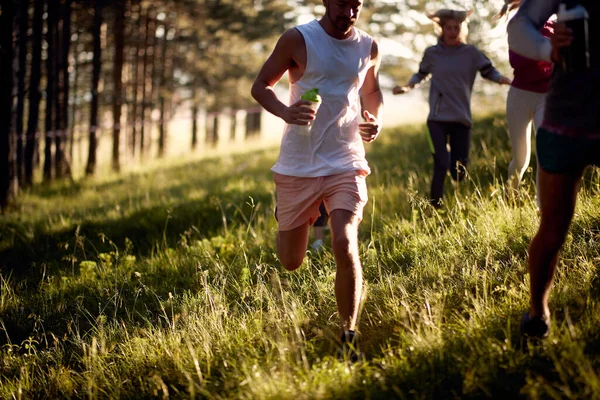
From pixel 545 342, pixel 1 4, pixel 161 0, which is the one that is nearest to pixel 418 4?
pixel 161 0

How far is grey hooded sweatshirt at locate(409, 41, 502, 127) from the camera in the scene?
6707 mm

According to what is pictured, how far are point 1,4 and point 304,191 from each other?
30.6 ft

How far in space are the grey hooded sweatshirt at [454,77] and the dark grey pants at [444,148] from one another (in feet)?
0.40

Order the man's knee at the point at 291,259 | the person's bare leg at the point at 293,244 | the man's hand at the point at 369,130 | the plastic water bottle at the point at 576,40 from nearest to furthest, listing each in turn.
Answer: the plastic water bottle at the point at 576,40 < the man's hand at the point at 369,130 < the person's bare leg at the point at 293,244 < the man's knee at the point at 291,259

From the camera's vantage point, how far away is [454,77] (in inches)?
266

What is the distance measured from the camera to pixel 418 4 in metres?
22.8

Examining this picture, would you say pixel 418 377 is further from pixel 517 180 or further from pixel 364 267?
pixel 517 180

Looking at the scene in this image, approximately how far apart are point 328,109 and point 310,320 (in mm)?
1444

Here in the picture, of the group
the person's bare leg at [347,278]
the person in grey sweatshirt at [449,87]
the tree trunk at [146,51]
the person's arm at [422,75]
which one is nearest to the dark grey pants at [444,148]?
the person in grey sweatshirt at [449,87]

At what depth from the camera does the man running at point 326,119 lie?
11.9ft

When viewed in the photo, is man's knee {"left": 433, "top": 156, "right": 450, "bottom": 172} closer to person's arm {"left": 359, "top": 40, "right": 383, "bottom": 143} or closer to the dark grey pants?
the dark grey pants

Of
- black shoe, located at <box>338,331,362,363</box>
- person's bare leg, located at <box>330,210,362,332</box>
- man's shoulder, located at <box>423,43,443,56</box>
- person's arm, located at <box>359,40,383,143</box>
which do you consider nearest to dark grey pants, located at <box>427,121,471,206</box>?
Answer: man's shoulder, located at <box>423,43,443,56</box>

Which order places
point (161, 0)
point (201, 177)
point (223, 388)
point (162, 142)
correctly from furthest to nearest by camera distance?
point (162, 142)
point (161, 0)
point (201, 177)
point (223, 388)

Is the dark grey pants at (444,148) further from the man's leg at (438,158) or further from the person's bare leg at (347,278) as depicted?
the person's bare leg at (347,278)
